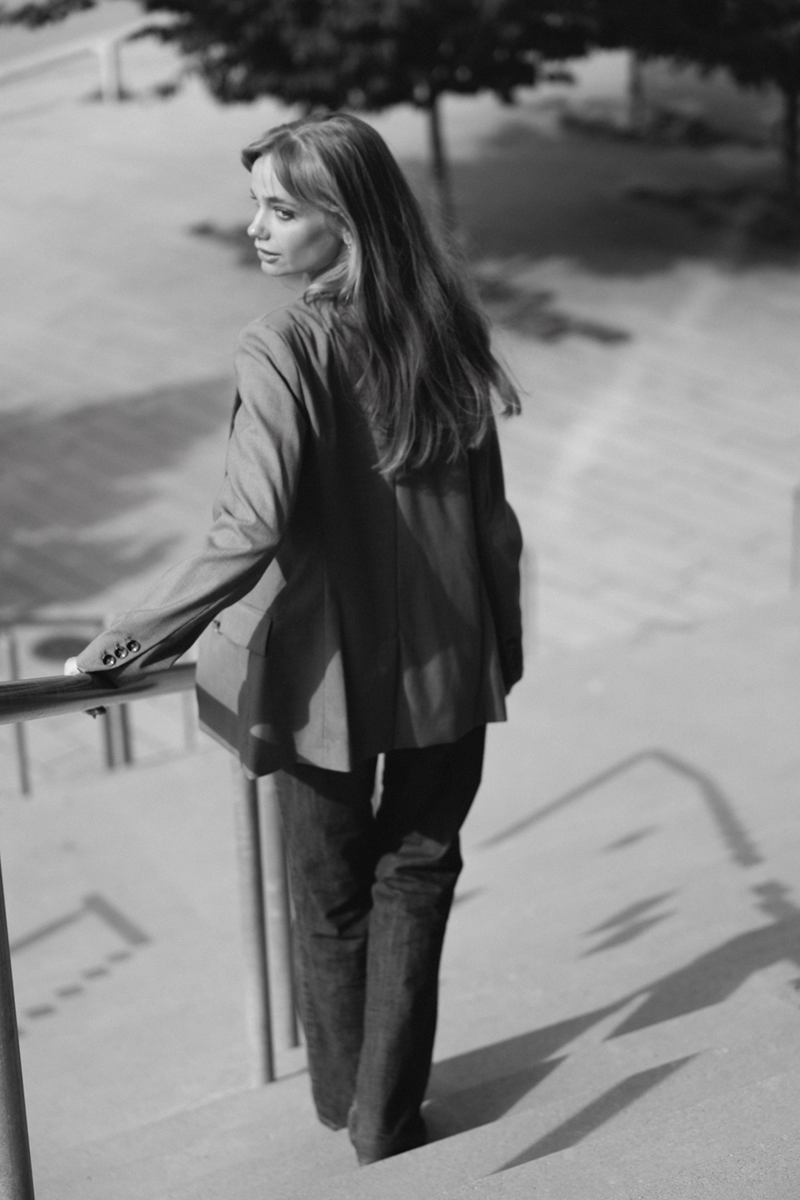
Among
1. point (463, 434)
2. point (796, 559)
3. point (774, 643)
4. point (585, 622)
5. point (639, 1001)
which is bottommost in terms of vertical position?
point (585, 622)

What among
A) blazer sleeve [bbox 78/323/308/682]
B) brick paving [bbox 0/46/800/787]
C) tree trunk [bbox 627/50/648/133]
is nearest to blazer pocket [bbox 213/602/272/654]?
blazer sleeve [bbox 78/323/308/682]

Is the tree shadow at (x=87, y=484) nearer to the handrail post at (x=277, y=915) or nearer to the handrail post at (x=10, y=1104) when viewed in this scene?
the handrail post at (x=277, y=915)

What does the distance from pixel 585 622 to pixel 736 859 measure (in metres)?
5.73

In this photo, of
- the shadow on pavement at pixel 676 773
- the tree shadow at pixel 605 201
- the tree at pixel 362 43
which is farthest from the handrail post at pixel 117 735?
the tree shadow at pixel 605 201

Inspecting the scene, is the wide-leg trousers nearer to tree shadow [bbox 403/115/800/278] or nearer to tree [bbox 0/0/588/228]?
tree [bbox 0/0/588/228]

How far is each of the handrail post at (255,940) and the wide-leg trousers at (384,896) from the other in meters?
0.29

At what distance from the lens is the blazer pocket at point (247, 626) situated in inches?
89.4

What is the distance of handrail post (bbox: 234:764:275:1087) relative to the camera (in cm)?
284

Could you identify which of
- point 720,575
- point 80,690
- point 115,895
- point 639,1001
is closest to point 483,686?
point 80,690

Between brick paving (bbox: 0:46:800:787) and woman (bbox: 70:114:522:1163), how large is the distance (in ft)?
21.3

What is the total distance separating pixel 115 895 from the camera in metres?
4.94

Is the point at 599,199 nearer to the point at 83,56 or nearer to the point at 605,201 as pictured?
the point at 605,201

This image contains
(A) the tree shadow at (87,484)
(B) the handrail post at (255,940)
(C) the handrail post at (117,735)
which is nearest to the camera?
(B) the handrail post at (255,940)

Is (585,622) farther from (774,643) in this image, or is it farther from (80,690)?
(80,690)
